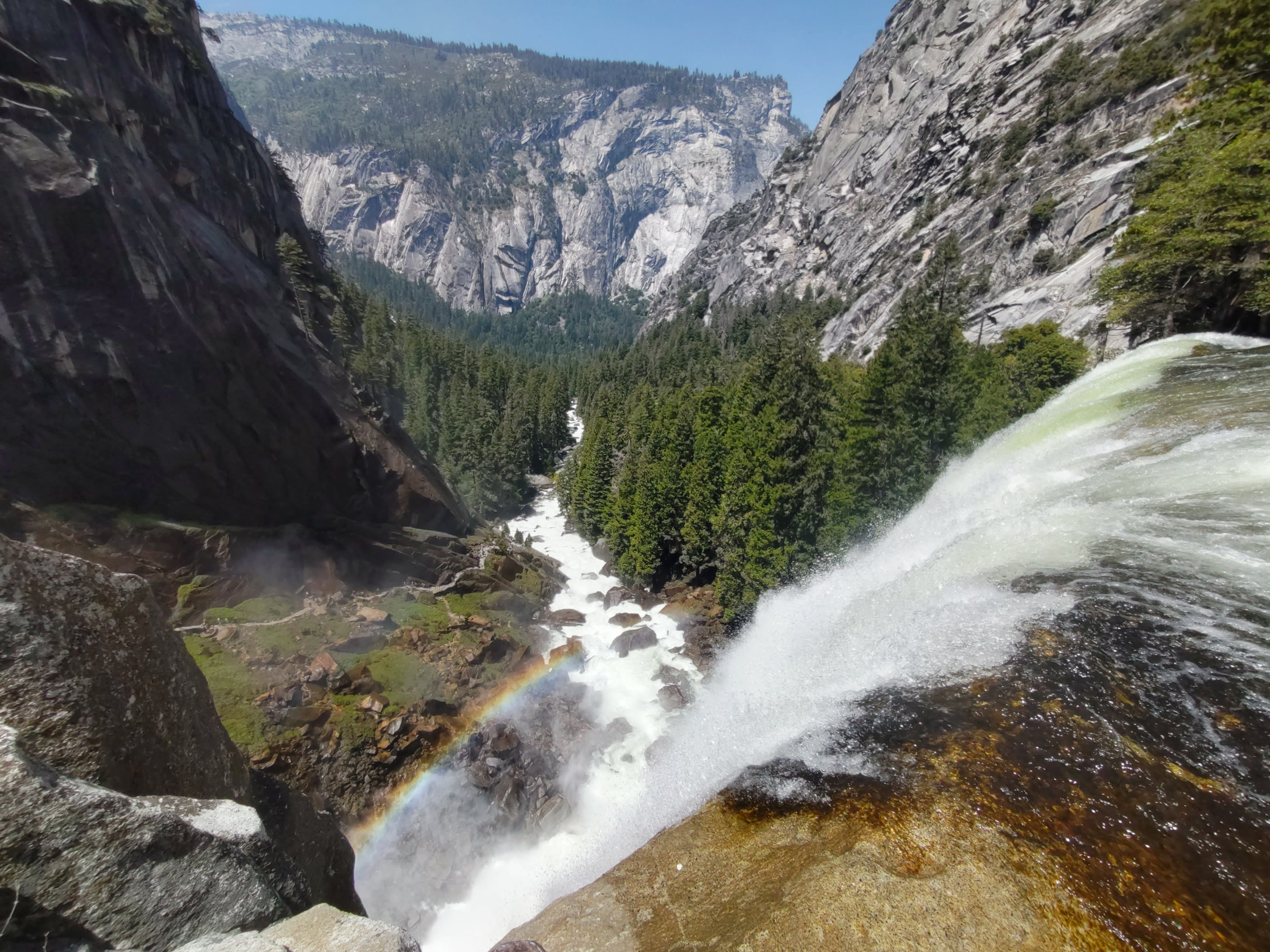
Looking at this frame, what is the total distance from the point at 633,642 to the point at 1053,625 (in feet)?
83.4

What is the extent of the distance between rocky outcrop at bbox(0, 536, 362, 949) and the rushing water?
20.8 feet

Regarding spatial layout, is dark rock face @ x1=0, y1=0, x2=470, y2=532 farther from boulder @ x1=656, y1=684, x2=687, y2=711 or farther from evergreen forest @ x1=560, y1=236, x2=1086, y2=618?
boulder @ x1=656, y1=684, x2=687, y2=711

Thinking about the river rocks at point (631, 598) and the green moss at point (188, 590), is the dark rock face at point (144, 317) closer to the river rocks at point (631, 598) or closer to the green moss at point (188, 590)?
the green moss at point (188, 590)

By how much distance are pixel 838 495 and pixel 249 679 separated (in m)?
26.6

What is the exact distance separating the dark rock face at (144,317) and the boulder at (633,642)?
1744 cm

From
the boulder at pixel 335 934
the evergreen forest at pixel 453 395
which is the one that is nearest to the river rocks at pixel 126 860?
the boulder at pixel 335 934

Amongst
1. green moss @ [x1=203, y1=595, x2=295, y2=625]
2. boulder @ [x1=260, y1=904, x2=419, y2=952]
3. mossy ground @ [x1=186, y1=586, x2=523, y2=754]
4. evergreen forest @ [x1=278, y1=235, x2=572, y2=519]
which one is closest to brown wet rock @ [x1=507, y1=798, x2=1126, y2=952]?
boulder @ [x1=260, y1=904, x2=419, y2=952]

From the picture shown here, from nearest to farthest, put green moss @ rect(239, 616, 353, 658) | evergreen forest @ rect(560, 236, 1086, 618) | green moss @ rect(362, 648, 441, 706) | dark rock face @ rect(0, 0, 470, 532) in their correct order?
1. dark rock face @ rect(0, 0, 470, 532)
2. green moss @ rect(239, 616, 353, 658)
3. green moss @ rect(362, 648, 441, 706)
4. evergreen forest @ rect(560, 236, 1086, 618)

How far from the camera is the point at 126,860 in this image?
4.62 meters

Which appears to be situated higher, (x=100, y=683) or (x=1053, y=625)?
(x=100, y=683)

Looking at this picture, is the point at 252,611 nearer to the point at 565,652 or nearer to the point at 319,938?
the point at 565,652

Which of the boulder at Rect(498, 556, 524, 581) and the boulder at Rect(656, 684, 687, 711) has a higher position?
the boulder at Rect(498, 556, 524, 581)

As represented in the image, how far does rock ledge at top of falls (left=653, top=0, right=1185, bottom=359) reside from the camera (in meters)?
54.0

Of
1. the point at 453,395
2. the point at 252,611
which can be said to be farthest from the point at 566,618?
the point at 453,395
